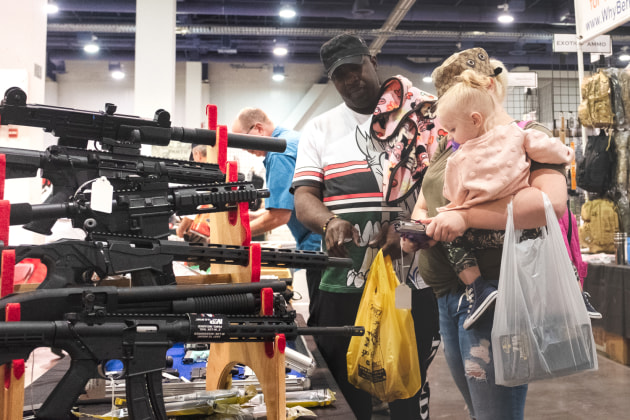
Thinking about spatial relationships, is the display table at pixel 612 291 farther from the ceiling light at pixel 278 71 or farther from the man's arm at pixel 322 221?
the ceiling light at pixel 278 71

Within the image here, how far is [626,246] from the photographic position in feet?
11.9

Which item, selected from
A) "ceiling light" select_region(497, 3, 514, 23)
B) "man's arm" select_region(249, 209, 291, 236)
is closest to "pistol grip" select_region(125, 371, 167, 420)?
"man's arm" select_region(249, 209, 291, 236)

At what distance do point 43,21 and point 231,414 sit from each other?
11.5ft

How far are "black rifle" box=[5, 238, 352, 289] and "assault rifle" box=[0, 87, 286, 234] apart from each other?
19 cm

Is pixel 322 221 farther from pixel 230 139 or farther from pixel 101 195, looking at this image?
pixel 101 195

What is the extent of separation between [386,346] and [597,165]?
3157 mm

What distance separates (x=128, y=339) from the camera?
115 centimetres

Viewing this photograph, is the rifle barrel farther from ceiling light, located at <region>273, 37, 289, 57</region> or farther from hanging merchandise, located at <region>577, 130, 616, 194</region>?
ceiling light, located at <region>273, 37, 289, 57</region>

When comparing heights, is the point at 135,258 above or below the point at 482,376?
above

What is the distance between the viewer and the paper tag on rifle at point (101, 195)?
128 centimetres

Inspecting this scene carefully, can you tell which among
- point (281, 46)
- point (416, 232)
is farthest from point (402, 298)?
point (281, 46)

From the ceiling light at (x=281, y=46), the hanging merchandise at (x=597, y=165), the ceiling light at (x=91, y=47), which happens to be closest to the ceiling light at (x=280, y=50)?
the ceiling light at (x=281, y=46)

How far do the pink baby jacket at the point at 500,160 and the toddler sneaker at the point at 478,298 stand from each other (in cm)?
20

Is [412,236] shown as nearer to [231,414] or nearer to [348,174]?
[348,174]
